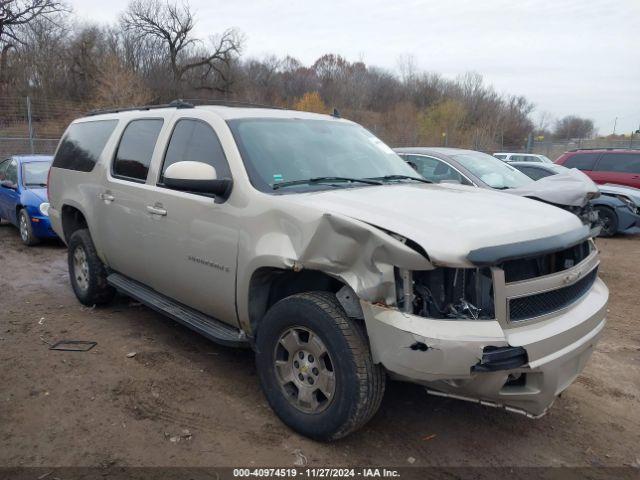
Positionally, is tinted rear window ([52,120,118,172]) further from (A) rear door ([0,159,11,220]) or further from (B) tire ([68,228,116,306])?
(A) rear door ([0,159,11,220])

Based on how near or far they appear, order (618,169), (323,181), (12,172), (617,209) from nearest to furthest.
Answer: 1. (323,181)
2. (12,172)
3. (617,209)
4. (618,169)

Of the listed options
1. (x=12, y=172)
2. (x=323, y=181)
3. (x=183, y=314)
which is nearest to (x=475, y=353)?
(x=323, y=181)

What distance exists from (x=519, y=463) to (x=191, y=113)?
3.31 metres

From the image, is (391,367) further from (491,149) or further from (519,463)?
(491,149)

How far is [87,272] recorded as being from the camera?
5379mm

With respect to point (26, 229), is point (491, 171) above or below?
above

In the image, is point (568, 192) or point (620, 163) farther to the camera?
point (620, 163)

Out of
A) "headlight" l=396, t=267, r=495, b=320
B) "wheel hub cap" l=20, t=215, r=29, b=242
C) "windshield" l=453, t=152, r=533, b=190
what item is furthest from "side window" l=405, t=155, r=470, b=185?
"wheel hub cap" l=20, t=215, r=29, b=242

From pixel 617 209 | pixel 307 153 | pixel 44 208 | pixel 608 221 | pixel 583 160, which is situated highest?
pixel 307 153

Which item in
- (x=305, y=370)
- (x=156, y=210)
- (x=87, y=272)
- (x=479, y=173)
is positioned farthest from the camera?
(x=479, y=173)

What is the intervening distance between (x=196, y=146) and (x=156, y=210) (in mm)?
610

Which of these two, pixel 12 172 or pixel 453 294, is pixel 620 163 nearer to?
pixel 453 294

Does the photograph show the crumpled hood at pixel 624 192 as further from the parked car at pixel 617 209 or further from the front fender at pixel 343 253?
the front fender at pixel 343 253

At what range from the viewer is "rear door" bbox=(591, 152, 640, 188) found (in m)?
12.4
